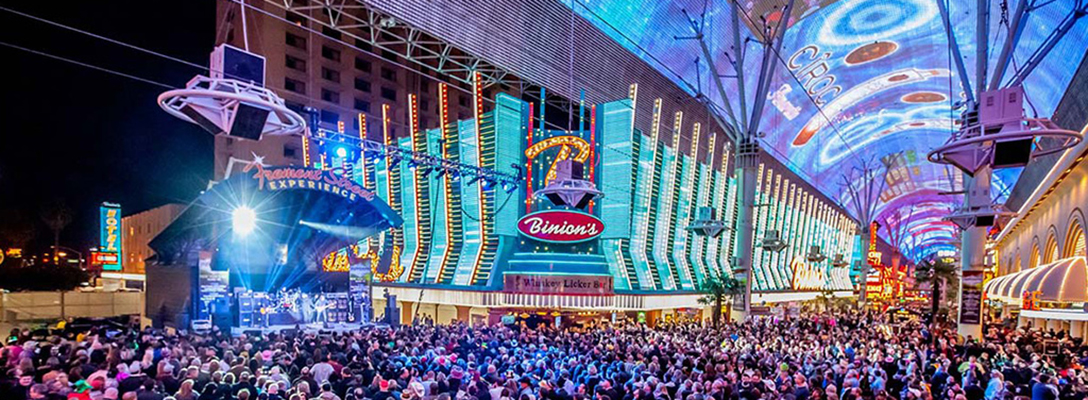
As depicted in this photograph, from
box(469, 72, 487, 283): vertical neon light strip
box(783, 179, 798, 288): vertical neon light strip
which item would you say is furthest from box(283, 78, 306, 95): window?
box(783, 179, 798, 288): vertical neon light strip

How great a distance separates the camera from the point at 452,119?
52.5 meters

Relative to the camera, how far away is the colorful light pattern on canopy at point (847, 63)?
2550 centimetres

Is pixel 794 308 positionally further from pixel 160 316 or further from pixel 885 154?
pixel 885 154

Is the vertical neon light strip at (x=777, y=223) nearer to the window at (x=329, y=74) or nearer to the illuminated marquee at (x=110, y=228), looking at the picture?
the window at (x=329, y=74)

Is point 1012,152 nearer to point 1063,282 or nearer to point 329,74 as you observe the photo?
point 1063,282

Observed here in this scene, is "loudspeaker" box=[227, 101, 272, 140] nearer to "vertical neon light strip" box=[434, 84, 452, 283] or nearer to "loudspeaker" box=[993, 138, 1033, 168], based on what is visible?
"loudspeaker" box=[993, 138, 1033, 168]

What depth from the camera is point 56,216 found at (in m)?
27.3

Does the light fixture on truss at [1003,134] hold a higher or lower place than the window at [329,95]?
lower

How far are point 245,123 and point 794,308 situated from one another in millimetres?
18968

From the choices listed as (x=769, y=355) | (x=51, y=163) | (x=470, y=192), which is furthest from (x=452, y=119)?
(x=769, y=355)

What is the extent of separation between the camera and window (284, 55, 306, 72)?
132 feet

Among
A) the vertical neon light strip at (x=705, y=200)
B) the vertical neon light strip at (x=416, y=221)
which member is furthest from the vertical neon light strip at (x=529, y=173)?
the vertical neon light strip at (x=705, y=200)

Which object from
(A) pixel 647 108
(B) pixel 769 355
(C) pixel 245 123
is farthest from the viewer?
(A) pixel 647 108

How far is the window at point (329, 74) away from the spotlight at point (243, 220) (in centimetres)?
2217
